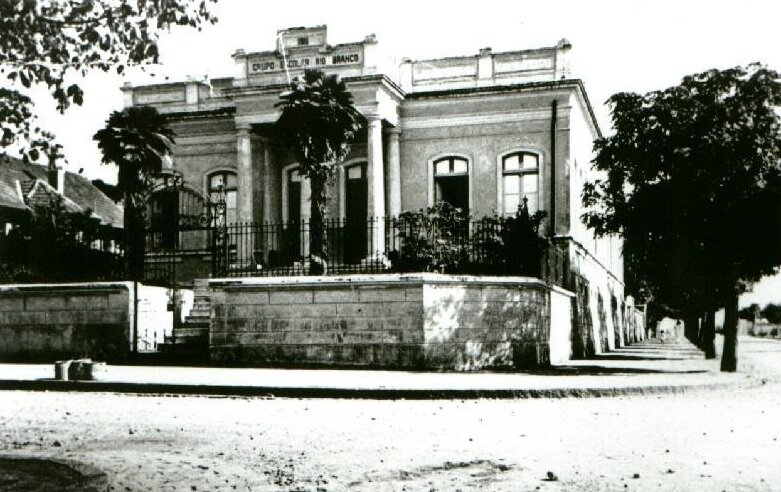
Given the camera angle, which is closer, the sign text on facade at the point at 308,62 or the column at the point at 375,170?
the column at the point at 375,170

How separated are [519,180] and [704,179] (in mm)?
9964

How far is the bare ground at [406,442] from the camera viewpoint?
→ 627 centimetres

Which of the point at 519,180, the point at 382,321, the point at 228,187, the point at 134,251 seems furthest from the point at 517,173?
the point at 134,251

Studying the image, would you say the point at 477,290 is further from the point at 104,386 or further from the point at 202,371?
the point at 104,386

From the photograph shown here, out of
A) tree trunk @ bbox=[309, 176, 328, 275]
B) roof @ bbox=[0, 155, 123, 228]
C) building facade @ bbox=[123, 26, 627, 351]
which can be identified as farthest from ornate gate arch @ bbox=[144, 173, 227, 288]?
tree trunk @ bbox=[309, 176, 328, 275]

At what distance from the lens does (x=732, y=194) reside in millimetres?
16031

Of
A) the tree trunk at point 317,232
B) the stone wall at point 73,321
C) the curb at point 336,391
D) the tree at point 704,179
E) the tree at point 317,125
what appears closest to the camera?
the curb at point 336,391

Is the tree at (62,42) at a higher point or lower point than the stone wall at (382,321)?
higher

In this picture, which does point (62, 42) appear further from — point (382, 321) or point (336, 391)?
point (382, 321)

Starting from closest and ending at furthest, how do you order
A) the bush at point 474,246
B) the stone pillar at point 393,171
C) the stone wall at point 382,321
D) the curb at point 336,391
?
1. the curb at point 336,391
2. the stone wall at point 382,321
3. the bush at point 474,246
4. the stone pillar at point 393,171

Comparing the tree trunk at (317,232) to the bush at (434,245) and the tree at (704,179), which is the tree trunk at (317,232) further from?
the tree at (704,179)

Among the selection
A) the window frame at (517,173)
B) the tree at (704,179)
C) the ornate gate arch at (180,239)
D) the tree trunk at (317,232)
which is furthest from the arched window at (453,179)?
the tree at (704,179)

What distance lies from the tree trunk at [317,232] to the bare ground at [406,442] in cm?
720

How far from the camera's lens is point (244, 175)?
25547mm
